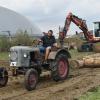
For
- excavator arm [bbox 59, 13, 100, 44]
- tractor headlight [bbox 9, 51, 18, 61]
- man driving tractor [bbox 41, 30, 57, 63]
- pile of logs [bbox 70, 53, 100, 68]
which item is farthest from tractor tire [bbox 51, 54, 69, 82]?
excavator arm [bbox 59, 13, 100, 44]

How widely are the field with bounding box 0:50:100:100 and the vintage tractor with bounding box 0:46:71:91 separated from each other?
31cm

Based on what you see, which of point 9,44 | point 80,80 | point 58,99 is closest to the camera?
point 58,99

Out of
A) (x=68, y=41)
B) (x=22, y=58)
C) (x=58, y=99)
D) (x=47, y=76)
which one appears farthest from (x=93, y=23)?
(x=58, y=99)

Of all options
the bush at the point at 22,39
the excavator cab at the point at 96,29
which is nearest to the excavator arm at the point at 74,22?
the excavator cab at the point at 96,29

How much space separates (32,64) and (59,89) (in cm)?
148

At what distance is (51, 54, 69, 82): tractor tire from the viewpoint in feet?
50.5

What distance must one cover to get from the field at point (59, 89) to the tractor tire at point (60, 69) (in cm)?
23

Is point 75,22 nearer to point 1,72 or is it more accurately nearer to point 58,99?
point 1,72

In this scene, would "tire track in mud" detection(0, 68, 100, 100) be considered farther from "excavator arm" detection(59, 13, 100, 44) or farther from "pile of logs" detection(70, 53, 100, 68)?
"excavator arm" detection(59, 13, 100, 44)

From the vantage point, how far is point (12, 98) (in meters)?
12.2

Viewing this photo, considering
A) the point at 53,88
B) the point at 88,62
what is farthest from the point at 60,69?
the point at 88,62

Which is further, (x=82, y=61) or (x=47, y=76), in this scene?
(x=82, y=61)

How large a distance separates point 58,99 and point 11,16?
55.7m

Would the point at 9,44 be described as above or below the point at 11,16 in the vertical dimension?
below
